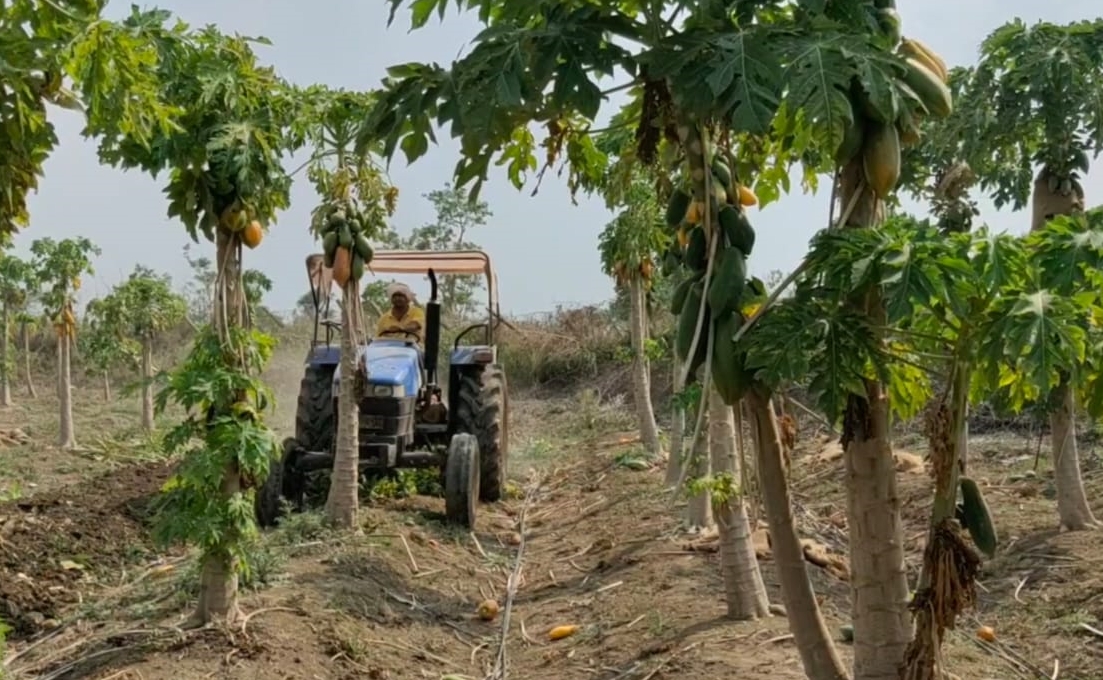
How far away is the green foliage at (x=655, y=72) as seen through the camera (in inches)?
103

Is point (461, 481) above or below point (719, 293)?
below

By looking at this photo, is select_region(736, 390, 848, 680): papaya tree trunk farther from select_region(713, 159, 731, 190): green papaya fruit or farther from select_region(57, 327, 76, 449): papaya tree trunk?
select_region(57, 327, 76, 449): papaya tree trunk

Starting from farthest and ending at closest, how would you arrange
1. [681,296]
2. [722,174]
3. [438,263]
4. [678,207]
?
[438,263] < [678,207] < [722,174] < [681,296]

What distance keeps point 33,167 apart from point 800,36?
2601 millimetres

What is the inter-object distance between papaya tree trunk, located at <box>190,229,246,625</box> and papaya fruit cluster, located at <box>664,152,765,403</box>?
3.19 m

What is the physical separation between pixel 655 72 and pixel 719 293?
2.31ft

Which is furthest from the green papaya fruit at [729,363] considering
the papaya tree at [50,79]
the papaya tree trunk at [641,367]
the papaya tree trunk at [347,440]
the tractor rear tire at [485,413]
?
the papaya tree trunk at [641,367]

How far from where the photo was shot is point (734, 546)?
19.3 ft

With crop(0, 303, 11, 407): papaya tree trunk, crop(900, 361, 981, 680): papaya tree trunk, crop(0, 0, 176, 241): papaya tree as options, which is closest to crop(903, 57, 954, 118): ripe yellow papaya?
crop(900, 361, 981, 680): papaya tree trunk

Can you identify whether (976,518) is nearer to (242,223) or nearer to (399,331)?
(242,223)

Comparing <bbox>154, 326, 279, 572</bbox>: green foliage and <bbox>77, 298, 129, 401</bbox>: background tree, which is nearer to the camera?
<bbox>154, 326, 279, 572</bbox>: green foliage

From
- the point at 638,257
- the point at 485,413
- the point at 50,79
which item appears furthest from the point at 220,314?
the point at 638,257

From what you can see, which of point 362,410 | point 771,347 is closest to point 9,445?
point 362,410

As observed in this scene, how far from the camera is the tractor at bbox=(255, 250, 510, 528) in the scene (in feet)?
31.4
